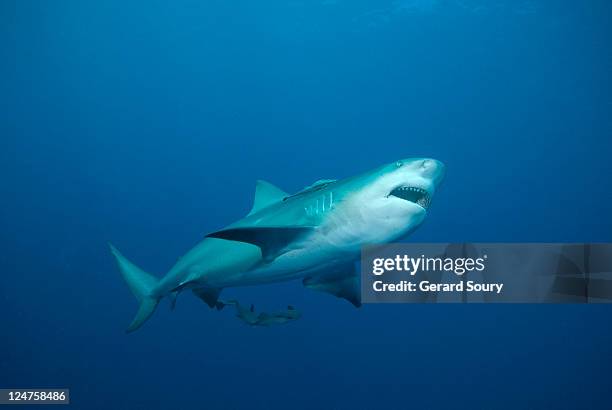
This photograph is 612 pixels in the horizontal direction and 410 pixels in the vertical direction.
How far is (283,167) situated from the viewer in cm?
3080

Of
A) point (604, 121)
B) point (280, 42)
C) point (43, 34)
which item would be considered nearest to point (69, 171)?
point (43, 34)

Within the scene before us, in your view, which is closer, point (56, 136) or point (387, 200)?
point (387, 200)

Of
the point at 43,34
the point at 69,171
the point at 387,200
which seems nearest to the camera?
the point at 387,200

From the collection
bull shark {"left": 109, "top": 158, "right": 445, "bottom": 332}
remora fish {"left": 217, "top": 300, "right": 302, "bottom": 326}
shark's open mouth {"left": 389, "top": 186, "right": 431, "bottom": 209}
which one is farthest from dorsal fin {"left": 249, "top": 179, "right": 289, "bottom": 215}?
remora fish {"left": 217, "top": 300, "right": 302, "bottom": 326}

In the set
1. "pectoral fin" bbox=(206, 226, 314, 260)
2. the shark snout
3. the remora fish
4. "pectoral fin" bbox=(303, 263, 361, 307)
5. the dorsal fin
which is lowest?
the remora fish

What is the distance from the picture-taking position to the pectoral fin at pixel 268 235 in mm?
3383

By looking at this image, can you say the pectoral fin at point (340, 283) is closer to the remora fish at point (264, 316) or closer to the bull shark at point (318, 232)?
the bull shark at point (318, 232)

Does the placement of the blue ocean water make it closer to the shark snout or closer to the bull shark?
the bull shark

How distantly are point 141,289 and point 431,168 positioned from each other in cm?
466

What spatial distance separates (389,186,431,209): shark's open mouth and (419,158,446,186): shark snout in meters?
0.13

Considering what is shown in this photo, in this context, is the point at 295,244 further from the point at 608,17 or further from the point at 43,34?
the point at 43,34

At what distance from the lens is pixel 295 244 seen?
371cm

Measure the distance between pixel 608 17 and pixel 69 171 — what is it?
99.9ft

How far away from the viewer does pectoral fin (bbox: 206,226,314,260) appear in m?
3.38
